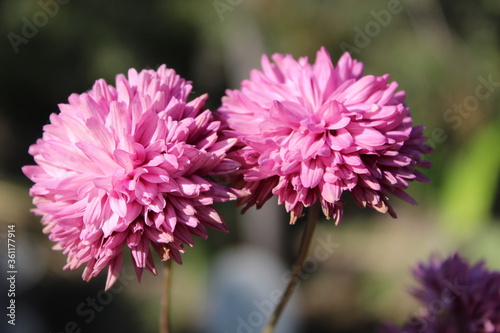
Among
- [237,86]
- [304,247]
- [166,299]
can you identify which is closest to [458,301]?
[304,247]

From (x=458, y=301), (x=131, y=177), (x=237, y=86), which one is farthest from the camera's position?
(x=237, y=86)

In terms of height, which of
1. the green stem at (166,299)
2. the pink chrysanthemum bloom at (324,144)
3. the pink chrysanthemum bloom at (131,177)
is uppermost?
the pink chrysanthemum bloom at (324,144)

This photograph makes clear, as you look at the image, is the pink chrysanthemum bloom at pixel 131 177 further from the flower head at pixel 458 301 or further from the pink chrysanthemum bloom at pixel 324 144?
the flower head at pixel 458 301

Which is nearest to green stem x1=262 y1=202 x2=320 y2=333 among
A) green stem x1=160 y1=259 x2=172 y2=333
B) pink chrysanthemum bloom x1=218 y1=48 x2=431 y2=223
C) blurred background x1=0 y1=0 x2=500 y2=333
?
pink chrysanthemum bloom x1=218 y1=48 x2=431 y2=223

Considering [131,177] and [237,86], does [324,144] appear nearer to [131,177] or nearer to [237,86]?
[131,177]

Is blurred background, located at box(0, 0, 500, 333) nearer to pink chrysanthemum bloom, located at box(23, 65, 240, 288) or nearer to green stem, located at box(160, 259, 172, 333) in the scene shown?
green stem, located at box(160, 259, 172, 333)

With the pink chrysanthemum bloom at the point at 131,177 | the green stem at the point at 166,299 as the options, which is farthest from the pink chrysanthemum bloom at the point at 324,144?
the green stem at the point at 166,299
